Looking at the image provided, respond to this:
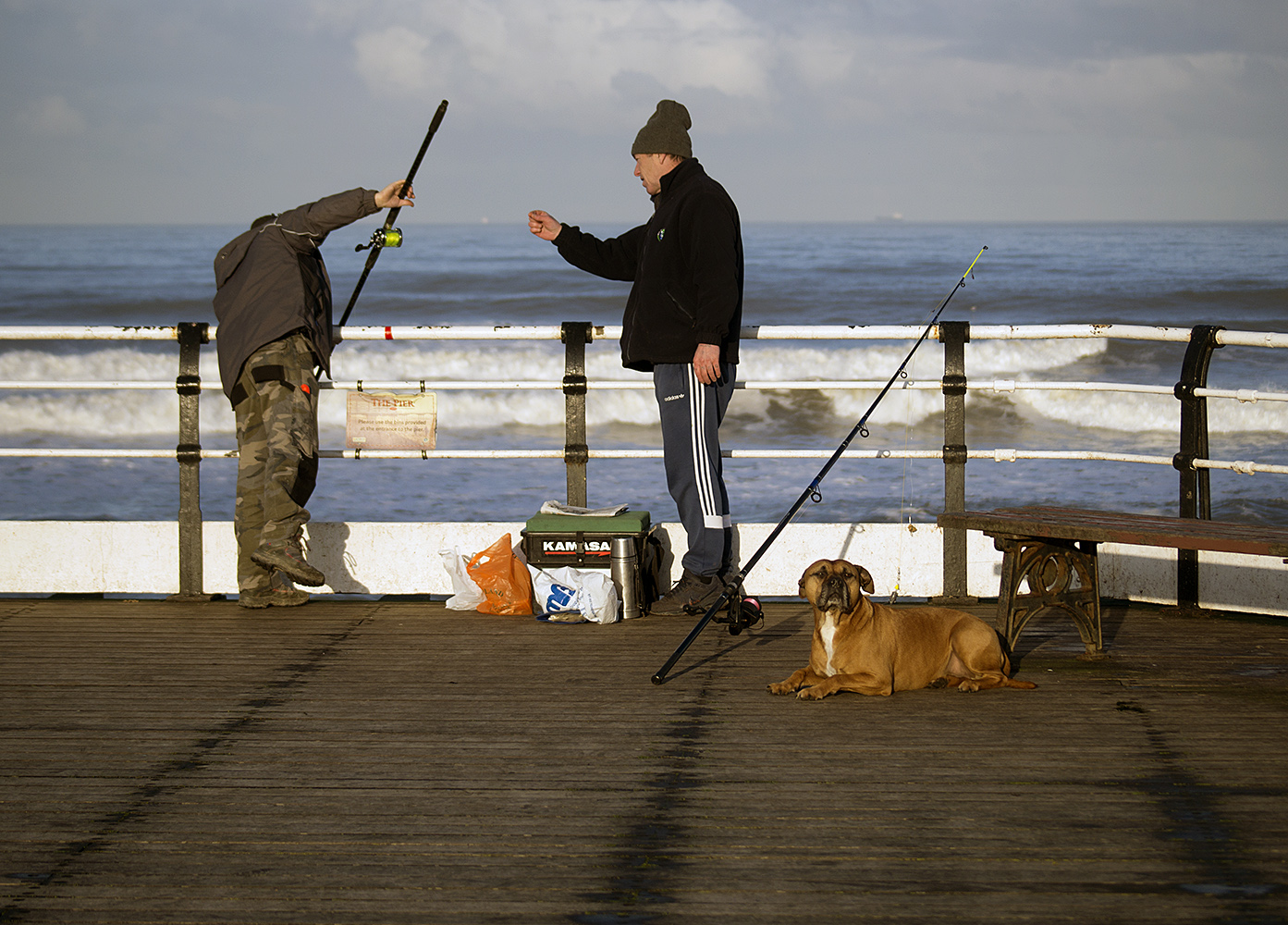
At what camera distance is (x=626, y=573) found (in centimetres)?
517

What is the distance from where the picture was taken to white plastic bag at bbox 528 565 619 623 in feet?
16.7

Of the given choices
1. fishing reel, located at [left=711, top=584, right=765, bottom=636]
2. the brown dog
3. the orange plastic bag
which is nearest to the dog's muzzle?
the brown dog

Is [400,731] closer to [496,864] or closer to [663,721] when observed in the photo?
[663,721]

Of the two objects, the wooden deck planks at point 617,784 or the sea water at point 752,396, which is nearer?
the wooden deck planks at point 617,784

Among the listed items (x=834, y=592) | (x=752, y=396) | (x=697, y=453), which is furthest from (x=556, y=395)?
(x=834, y=592)

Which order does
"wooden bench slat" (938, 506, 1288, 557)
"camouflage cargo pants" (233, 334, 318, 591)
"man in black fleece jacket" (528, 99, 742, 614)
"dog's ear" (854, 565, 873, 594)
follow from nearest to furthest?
1. "wooden bench slat" (938, 506, 1288, 557)
2. "dog's ear" (854, 565, 873, 594)
3. "man in black fleece jacket" (528, 99, 742, 614)
4. "camouflage cargo pants" (233, 334, 318, 591)

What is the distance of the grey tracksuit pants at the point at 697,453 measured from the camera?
5.01 metres

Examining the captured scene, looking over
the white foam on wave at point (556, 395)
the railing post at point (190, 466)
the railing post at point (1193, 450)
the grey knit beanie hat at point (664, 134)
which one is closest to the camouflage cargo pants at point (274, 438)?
the railing post at point (190, 466)

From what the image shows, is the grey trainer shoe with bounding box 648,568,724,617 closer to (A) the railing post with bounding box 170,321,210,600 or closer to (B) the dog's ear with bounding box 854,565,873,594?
(B) the dog's ear with bounding box 854,565,873,594

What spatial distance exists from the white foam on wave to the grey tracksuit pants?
9.27 meters

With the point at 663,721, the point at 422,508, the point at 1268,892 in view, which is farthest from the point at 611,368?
the point at 1268,892

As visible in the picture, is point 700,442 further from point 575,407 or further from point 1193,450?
point 1193,450

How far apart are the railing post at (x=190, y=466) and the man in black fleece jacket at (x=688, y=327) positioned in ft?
6.21

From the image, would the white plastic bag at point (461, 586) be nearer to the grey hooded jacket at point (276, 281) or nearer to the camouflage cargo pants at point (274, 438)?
the camouflage cargo pants at point (274, 438)
